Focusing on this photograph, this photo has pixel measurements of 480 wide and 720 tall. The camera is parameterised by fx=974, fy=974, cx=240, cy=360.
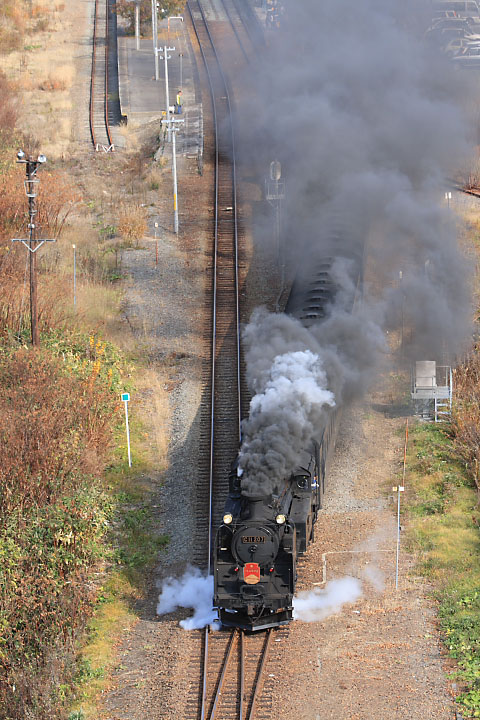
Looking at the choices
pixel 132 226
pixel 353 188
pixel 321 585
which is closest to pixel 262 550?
pixel 321 585

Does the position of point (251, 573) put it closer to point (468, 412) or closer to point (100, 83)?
point (468, 412)

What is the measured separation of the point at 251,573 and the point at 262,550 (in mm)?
488

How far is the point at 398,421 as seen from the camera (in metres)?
25.4

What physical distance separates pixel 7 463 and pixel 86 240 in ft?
57.7

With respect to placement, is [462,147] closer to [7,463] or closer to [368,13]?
[368,13]

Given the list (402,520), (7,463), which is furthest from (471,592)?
(7,463)

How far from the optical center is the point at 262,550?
1545cm

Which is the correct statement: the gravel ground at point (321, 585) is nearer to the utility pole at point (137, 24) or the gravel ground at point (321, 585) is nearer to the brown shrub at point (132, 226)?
the brown shrub at point (132, 226)

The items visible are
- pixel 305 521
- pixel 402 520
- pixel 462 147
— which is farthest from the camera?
pixel 462 147

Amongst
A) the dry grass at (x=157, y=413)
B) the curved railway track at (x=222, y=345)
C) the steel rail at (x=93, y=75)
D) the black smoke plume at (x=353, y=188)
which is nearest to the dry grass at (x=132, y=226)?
the curved railway track at (x=222, y=345)

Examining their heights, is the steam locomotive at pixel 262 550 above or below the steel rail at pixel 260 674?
above

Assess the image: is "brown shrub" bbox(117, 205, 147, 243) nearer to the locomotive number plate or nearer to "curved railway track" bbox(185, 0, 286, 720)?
"curved railway track" bbox(185, 0, 286, 720)

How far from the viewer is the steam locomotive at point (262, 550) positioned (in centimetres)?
1547

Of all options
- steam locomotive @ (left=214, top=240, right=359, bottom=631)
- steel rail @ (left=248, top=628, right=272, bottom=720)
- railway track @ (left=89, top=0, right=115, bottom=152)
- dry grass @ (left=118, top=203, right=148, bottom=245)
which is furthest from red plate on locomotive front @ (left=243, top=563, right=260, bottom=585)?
railway track @ (left=89, top=0, right=115, bottom=152)
